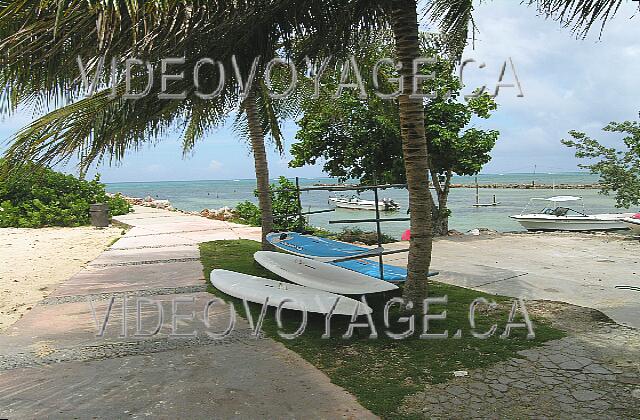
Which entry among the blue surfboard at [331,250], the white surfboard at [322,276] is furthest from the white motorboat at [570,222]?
the white surfboard at [322,276]

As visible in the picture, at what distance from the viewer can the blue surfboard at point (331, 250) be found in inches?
235

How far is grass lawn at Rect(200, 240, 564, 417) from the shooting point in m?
3.73

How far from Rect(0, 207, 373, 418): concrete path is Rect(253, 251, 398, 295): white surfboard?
965 mm

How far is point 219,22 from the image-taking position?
13.7ft

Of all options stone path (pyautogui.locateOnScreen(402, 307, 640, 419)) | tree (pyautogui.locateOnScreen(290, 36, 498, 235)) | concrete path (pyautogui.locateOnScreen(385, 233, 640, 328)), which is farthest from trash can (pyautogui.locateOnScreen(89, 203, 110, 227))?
stone path (pyautogui.locateOnScreen(402, 307, 640, 419))

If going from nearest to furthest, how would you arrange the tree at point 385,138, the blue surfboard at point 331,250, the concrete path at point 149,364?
the concrete path at point 149,364
the blue surfboard at point 331,250
the tree at point 385,138

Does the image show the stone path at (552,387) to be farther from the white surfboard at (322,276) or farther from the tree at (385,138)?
the tree at (385,138)

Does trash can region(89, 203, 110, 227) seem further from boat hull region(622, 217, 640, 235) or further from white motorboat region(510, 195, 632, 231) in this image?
boat hull region(622, 217, 640, 235)

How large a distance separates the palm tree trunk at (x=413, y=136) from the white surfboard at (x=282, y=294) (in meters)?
0.83

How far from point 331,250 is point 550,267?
13.9 ft

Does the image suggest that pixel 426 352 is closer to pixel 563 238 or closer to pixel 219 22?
pixel 219 22

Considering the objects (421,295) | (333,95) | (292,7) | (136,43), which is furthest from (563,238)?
(136,43)

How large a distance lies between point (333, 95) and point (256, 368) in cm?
667

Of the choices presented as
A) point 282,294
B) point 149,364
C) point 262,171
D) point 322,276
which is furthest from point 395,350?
point 262,171
